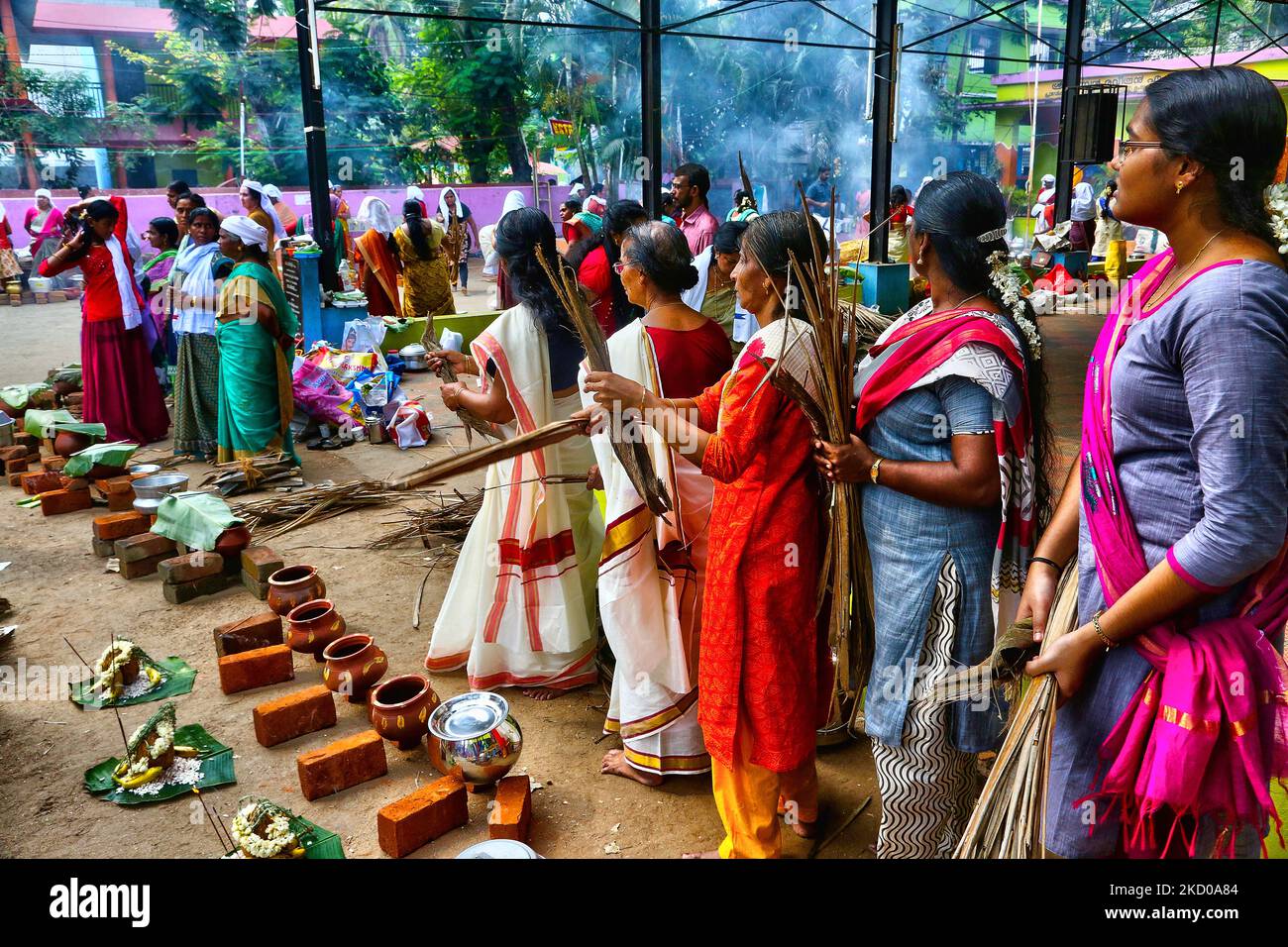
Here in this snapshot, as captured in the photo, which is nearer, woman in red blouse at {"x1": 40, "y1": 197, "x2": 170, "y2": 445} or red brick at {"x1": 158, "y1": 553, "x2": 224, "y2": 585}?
red brick at {"x1": 158, "y1": 553, "x2": 224, "y2": 585}

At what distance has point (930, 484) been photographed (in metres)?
1.94

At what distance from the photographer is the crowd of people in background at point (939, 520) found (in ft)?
4.51

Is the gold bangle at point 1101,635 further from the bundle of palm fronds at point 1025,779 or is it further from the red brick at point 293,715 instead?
the red brick at point 293,715

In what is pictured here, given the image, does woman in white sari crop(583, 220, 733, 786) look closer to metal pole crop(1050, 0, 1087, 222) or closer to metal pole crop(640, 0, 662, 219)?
metal pole crop(640, 0, 662, 219)

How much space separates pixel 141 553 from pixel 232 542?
48cm

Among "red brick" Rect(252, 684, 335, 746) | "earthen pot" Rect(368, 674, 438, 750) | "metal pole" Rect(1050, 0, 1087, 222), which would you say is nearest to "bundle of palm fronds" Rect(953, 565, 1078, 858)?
"earthen pot" Rect(368, 674, 438, 750)

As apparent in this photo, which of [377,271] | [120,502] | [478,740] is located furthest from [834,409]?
[377,271]

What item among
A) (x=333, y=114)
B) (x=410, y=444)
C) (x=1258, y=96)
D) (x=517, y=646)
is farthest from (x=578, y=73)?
(x=1258, y=96)

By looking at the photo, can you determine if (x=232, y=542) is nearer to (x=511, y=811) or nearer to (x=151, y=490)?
(x=151, y=490)

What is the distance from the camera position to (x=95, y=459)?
5.61 m

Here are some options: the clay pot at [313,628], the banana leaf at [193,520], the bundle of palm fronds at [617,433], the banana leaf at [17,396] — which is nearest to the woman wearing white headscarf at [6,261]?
the banana leaf at [17,396]

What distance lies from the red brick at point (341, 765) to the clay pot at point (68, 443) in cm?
436

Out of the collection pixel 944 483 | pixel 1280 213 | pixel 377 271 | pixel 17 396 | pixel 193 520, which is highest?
pixel 1280 213

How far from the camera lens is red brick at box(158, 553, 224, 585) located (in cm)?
436
